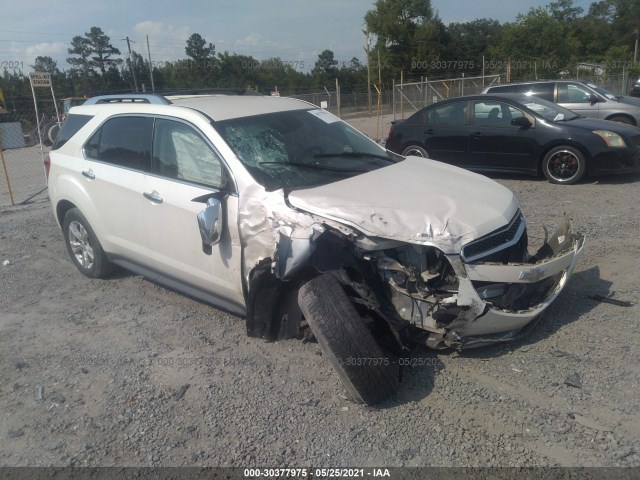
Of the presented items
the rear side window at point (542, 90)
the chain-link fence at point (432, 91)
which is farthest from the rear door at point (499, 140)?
the chain-link fence at point (432, 91)

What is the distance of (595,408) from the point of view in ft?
10.4

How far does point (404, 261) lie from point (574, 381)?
130 cm

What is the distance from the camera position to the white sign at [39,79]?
443 inches

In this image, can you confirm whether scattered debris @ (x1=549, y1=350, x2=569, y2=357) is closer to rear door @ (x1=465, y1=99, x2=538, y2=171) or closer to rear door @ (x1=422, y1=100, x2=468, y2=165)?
rear door @ (x1=465, y1=99, x2=538, y2=171)

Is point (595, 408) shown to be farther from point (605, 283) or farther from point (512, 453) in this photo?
point (605, 283)

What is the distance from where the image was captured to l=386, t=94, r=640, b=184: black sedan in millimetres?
8430

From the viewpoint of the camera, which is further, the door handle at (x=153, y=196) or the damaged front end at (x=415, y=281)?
the door handle at (x=153, y=196)

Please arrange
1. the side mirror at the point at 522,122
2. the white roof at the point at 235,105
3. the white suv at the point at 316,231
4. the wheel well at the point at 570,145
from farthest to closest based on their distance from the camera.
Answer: the side mirror at the point at 522,122
the wheel well at the point at 570,145
the white roof at the point at 235,105
the white suv at the point at 316,231

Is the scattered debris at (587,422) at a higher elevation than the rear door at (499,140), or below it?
below

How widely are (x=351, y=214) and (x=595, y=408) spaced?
185 centimetres

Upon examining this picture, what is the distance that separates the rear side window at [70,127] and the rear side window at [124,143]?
336mm

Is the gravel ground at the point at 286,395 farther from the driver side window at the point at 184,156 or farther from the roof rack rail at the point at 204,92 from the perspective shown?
the roof rack rail at the point at 204,92

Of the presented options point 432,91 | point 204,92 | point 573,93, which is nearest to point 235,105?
point 204,92

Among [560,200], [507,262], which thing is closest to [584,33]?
[560,200]
